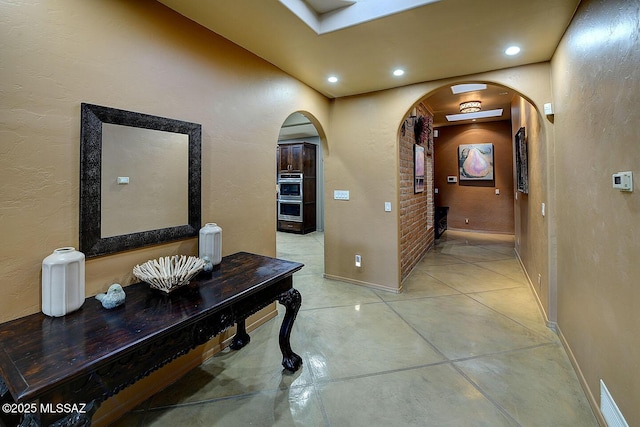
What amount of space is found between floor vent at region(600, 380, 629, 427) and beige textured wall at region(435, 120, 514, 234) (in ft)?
21.0

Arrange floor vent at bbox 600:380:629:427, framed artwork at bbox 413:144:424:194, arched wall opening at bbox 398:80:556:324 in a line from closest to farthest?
floor vent at bbox 600:380:629:427
arched wall opening at bbox 398:80:556:324
framed artwork at bbox 413:144:424:194

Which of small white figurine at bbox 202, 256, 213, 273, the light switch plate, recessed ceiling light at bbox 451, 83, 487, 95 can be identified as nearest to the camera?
small white figurine at bbox 202, 256, 213, 273

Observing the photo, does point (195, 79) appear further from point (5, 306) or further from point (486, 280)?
point (486, 280)

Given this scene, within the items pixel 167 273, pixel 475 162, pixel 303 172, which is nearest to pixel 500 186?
pixel 475 162

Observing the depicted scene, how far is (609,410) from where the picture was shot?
147 centimetres

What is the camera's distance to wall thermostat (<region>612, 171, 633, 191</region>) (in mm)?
1255

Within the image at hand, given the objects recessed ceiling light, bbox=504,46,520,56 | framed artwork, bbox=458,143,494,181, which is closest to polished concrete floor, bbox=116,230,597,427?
recessed ceiling light, bbox=504,46,520,56

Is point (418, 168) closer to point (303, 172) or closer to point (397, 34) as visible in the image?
point (397, 34)

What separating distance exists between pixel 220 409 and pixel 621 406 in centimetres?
207

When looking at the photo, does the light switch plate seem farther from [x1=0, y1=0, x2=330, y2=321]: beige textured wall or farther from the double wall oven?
the double wall oven

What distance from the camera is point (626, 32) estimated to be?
1.28 meters

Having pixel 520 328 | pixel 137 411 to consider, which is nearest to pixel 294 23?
pixel 137 411

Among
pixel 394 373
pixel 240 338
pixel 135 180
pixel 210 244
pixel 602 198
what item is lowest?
pixel 394 373

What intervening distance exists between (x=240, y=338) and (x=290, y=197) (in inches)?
222
